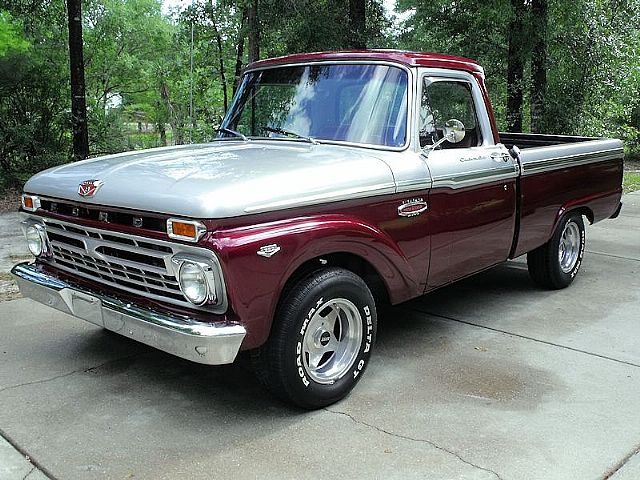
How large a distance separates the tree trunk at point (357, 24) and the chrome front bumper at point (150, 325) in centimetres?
905

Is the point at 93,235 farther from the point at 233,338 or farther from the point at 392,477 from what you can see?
the point at 392,477

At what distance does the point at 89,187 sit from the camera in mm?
3697

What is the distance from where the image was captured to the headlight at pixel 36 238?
167 inches

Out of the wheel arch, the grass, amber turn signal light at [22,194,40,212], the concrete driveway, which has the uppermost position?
amber turn signal light at [22,194,40,212]

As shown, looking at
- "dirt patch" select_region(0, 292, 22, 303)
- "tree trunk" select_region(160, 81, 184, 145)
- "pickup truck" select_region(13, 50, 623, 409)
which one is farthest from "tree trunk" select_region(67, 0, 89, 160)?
"tree trunk" select_region(160, 81, 184, 145)

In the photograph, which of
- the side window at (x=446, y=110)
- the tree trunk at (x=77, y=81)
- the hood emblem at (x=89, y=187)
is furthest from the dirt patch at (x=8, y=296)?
→ the tree trunk at (x=77, y=81)

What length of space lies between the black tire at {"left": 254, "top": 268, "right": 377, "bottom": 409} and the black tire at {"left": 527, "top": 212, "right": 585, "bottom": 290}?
9.04 feet

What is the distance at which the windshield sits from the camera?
4.36 metres

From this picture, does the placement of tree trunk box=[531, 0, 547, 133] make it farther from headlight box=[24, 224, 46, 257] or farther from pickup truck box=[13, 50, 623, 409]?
headlight box=[24, 224, 46, 257]

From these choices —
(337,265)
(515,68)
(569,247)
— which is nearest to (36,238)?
(337,265)

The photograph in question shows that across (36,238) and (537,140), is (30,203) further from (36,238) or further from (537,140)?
(537,140)

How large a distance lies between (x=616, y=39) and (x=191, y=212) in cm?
1170

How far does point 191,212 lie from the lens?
315 centimetres

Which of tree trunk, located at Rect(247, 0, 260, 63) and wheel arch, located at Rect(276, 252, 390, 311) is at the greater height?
tree trunk, located at Rect(247, 0, 260, 63)
